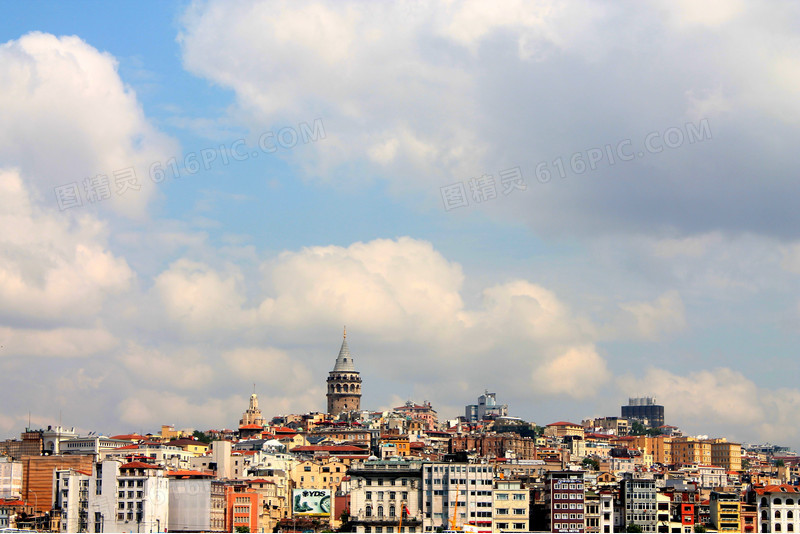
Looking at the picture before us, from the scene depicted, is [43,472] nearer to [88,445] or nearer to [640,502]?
[88,445]

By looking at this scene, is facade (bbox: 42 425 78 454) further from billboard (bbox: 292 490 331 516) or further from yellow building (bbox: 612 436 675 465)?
yellow building (bbox: 612 436 675 465)

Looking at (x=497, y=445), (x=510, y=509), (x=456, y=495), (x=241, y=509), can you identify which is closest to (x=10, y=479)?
(x=241, y=509)

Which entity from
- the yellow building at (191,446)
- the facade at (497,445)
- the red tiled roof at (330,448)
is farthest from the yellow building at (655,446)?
the yellow building at (191,446)

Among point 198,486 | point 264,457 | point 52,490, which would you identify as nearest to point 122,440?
point 264,457

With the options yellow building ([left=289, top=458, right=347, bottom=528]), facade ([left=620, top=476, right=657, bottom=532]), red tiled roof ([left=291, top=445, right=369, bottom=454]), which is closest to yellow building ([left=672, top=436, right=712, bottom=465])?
red tiled roof ([left=291, top=445, right=369, bottom=454])

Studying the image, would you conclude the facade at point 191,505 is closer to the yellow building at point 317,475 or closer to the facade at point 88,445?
the yellow building at point 317,475

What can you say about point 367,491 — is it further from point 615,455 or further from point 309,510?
point 615,455

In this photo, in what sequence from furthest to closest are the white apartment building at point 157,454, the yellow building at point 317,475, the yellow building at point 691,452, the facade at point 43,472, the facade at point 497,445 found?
1. the yellow building at point 691,452
2. the facade at point 497,445
3. the white apartment building at point 157,454
4. the yellow building at point 317,475
5. the facade at point 43,472
